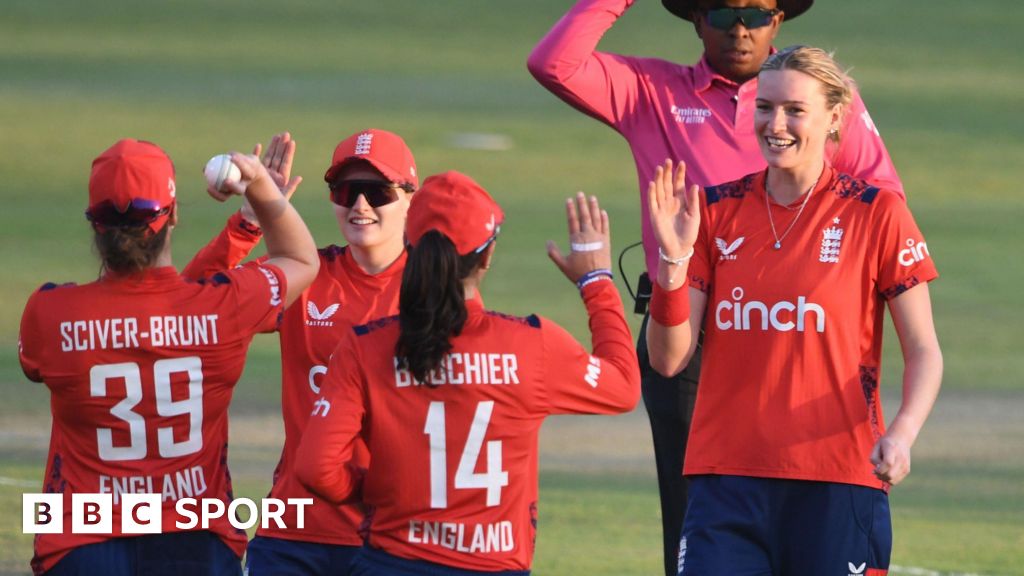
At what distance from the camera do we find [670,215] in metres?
5.27

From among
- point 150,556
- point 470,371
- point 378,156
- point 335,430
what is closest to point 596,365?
point 470,371

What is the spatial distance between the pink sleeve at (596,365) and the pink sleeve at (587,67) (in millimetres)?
1732

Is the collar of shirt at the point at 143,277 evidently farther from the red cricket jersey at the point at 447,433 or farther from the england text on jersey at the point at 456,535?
the england text on jersey at the point at 456,535

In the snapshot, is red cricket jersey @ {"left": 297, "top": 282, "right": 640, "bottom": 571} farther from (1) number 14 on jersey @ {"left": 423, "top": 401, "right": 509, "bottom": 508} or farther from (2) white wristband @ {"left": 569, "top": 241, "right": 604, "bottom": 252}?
(2) white wristband @ {"left": 569, "top": 241, "right": 604, "bottom": 252}

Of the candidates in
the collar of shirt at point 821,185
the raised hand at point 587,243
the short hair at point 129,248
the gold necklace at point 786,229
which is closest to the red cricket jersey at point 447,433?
the raised hand at point 587,243

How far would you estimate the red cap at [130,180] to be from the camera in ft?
16.9

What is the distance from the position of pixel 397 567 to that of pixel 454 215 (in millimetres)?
858

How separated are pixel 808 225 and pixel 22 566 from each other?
463cm

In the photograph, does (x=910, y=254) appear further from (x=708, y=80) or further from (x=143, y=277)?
(x=143, y=277)

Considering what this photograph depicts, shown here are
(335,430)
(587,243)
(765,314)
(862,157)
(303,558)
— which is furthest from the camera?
(862,157)

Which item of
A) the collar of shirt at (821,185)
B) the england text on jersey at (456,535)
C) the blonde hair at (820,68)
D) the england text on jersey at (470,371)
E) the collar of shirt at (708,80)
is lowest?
the england text on jersey at (456,535)

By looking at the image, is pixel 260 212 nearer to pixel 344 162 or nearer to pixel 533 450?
pixel 344 162

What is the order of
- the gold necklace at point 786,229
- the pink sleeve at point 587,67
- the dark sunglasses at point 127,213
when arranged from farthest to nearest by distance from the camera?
the pink sleeve at point 587,67 → the gold necklace at point 786,229 → the dark sunglasses at point 127,213

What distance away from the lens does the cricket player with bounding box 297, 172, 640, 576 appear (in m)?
4.70
